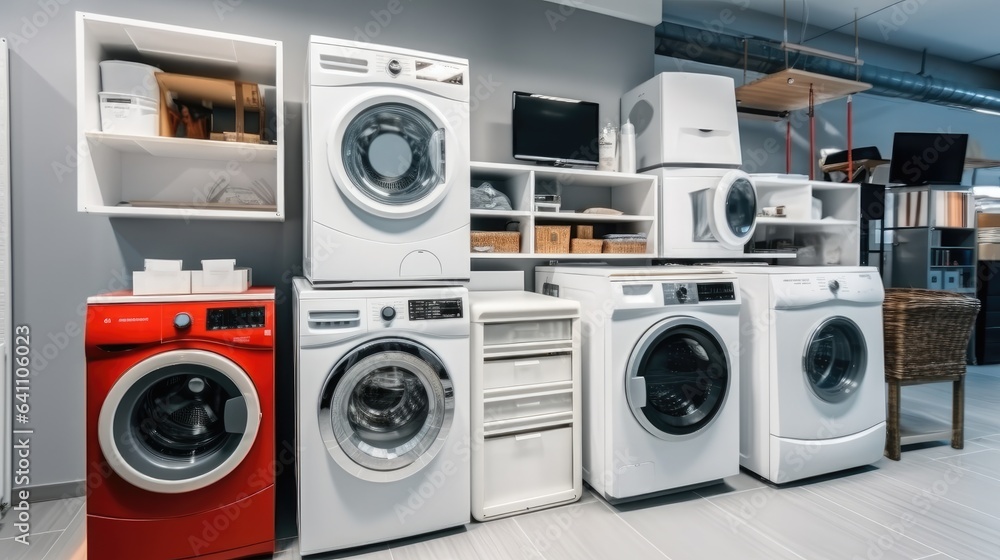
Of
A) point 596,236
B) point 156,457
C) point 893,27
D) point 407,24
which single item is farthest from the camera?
point 893,27

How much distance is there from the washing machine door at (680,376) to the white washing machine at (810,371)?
0.28m

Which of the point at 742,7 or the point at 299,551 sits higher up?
the point at 742,7

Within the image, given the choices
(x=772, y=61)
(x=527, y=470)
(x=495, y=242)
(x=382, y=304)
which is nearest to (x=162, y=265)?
(x=382, y=304)

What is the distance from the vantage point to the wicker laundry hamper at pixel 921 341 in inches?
106

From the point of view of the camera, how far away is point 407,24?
2830 millimetres

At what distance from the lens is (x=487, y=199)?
281cm

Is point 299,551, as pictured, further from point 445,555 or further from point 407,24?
point 407,24

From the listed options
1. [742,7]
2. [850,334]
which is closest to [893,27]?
[742,7]

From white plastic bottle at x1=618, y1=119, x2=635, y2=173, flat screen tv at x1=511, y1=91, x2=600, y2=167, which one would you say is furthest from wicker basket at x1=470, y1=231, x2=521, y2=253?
white plastic bottle at x1=618, y1=119, x2=635, y2=173

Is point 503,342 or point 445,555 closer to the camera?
point 445,555

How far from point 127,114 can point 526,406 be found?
203 cm

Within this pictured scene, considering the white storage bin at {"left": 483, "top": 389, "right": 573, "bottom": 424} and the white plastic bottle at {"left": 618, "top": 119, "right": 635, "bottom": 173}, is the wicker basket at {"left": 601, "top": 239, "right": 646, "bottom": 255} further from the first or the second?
the white storage bin at {"left": 483, "top": 389, "right": 573, "bottom": 424}

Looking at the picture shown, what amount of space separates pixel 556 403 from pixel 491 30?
2208mm

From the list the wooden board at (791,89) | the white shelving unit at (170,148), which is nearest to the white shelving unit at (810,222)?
the wooden board at (791,89)
